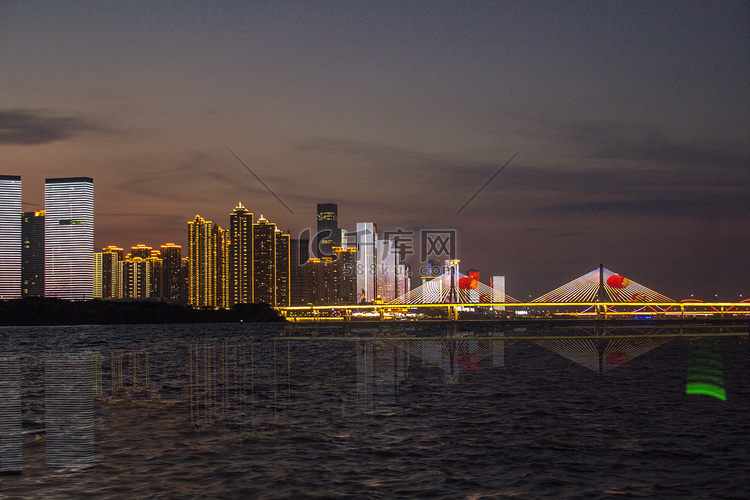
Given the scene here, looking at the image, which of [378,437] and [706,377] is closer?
[378,437]

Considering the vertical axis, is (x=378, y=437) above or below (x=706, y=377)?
above

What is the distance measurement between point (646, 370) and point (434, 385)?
22567 millimetres

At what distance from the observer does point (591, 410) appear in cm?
2959

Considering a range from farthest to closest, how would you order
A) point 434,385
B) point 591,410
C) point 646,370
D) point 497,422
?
point 646,370
point 434,385
point 591,410
point 497,422

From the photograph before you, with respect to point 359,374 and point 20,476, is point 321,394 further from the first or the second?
point 20,476

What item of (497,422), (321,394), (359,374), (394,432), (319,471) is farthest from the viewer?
(359,374)

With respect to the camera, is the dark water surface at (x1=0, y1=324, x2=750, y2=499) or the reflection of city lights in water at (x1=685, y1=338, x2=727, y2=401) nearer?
the dark water surface at (x1=0, y1=324, x2=750, y2=499)

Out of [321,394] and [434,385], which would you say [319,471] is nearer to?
[321,394]

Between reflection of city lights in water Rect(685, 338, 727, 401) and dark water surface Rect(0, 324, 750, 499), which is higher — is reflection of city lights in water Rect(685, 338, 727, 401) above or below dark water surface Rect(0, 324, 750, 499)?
below

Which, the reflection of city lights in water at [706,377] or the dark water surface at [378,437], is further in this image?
the reflection of city lights in water at [706,377]

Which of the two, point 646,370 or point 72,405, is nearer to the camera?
point 72,405

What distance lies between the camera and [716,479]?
17.3m

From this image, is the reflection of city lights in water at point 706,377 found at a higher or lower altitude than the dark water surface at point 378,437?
lower

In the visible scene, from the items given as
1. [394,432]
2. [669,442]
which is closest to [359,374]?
[394,432]
